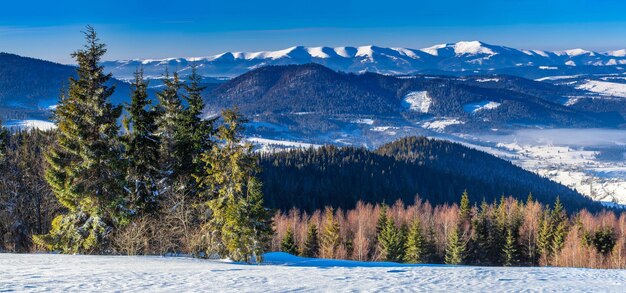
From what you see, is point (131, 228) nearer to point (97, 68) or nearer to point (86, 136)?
point (86, 136)

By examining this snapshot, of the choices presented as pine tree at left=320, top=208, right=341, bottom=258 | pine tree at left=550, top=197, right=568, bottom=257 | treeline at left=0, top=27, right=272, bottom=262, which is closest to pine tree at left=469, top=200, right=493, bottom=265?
pine tree at left=550, top=197, right=568, bottom=257

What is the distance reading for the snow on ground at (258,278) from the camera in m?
18.7

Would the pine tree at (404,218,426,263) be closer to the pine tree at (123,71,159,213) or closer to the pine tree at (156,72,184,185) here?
the pine tree at (156,72,184,185)

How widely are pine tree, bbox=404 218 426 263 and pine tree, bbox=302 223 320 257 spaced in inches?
567

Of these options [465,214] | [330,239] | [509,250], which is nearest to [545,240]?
[509,250]

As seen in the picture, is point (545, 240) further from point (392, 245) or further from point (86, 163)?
point (86, 163)

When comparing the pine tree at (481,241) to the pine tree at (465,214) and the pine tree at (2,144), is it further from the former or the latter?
the pine tree at (2,144)

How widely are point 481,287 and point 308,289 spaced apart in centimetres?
810

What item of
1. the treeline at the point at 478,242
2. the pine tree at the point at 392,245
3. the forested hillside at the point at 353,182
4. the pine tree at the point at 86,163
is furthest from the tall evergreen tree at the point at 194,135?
the forested hillside at the point at 353,182

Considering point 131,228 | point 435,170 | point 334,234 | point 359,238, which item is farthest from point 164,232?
point 435,170

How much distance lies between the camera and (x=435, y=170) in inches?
7771

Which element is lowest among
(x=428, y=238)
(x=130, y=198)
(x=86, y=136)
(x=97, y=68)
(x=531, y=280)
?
(x=428, y=238)

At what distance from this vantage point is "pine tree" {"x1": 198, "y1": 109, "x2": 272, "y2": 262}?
29.6 metres

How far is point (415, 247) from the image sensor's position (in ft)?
224
